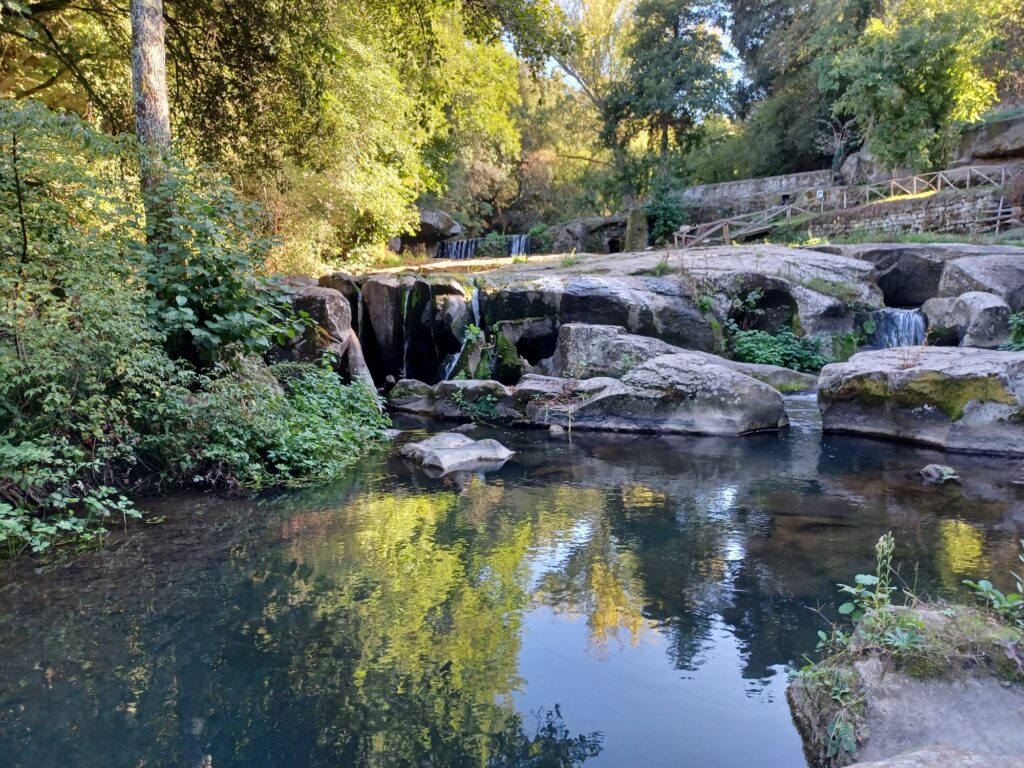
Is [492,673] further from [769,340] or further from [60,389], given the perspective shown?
[769,340]

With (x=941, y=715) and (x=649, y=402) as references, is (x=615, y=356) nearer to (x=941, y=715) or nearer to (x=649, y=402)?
(x=649, y=402)

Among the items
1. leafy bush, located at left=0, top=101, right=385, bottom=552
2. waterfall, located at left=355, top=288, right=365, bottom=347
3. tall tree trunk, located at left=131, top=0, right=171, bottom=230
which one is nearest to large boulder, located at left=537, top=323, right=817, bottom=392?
waterfall, located at left=355, top=288, right=365, bottom=347

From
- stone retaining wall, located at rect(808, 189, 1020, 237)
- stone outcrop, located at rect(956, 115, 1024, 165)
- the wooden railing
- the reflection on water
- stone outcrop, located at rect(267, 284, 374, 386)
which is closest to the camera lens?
the reflection on water

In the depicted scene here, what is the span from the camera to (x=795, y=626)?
14.2ft

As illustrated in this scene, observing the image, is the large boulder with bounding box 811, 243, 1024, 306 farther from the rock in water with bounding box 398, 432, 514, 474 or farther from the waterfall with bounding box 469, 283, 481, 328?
the rock in water with bounding box 398, 432, 514, 474

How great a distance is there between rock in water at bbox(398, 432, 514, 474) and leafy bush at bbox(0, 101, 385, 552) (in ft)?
3.55

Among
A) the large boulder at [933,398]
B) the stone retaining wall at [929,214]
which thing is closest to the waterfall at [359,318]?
the large boulder at [933,398]

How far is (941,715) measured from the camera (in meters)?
2.92

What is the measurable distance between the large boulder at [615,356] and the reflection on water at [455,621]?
562cm

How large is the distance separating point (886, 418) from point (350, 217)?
45.4ft

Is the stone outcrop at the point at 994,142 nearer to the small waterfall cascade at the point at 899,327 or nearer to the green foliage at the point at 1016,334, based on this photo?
the small waterfall cascade at the point at 899,327

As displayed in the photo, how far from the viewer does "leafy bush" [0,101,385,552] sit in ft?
18.4

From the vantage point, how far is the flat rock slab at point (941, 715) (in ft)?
9.17

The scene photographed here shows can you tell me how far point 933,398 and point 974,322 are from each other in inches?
233
